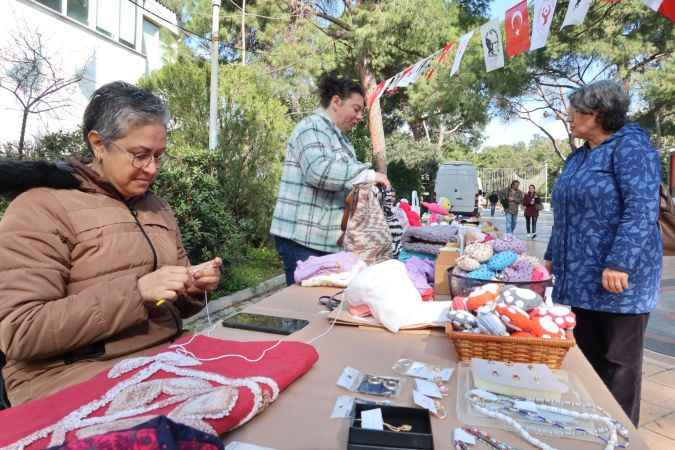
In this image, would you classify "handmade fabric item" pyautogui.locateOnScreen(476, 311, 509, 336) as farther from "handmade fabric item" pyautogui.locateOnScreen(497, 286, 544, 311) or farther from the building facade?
the building facade

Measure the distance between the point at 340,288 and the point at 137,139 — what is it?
1.15 m

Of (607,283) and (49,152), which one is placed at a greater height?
(49,152)

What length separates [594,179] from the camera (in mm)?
1926

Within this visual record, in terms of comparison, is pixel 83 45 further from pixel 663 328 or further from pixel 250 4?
pixel 663 328

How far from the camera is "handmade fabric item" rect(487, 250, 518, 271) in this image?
1754 mm

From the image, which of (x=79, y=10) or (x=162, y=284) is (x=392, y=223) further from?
(x=79, y=10)

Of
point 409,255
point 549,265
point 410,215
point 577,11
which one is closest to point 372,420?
point 549,265

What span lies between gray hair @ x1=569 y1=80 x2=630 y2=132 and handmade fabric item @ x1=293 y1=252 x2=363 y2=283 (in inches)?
46.9

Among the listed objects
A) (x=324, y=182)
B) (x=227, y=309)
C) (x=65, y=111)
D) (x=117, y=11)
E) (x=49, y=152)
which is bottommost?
(x=227, y=309)

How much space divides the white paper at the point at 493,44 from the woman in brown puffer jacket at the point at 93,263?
513cm

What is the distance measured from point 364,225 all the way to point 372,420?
154cm

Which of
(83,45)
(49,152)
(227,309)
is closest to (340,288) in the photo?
(227,309)

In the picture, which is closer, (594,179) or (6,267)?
(6,267)

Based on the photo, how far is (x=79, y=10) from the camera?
32.8 ft
